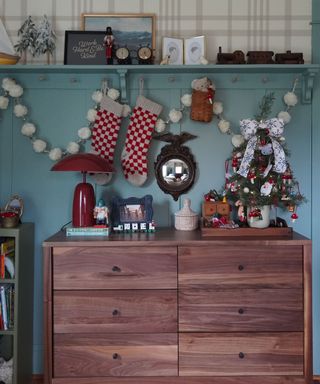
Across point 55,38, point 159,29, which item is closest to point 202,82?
point 159,29

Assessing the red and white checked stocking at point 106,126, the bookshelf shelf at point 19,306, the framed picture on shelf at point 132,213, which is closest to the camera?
the bookshelf shelf at point 19,306

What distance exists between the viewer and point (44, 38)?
298 centimetres

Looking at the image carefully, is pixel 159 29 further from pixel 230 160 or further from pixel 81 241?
pixel 81 241

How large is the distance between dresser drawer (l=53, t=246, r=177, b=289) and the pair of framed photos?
1.30 metres

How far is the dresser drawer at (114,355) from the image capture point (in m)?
2.54

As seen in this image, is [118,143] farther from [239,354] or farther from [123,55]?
[239,354]

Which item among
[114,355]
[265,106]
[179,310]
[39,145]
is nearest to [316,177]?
[265,106]

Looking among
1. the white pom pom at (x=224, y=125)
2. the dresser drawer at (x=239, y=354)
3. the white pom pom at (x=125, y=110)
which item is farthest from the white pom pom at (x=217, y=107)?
the dresser drawer at (x=239, y=354)

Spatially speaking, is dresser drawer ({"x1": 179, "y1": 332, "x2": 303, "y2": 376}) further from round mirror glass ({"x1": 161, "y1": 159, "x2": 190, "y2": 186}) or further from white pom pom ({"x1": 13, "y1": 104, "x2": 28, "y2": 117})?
white pom pom ({"x1": 13, "y1": 104, "x2": 28, "y2": 117})

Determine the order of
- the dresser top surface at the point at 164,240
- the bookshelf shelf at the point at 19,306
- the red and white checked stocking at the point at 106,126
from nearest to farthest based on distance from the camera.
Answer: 1. the dresser top surface at the point at 164,240
2. the bookshelf shelf at the point at 19,306
3. the red and white checked stocking at the point at 106,126

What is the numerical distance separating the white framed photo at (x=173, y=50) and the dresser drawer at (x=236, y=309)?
152cm

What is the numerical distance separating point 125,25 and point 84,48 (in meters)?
0.33

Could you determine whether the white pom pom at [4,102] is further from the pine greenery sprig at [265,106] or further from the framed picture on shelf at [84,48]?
the pine greenery sprig at [265,106]

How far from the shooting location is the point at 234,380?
257cm
